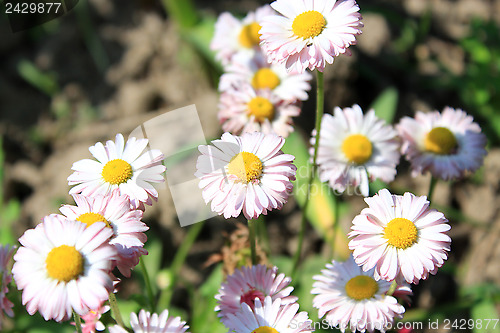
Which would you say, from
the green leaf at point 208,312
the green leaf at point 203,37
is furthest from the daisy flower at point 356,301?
the green leaf at point 203,37

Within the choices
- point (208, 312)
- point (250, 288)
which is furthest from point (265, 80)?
point (208, 312)

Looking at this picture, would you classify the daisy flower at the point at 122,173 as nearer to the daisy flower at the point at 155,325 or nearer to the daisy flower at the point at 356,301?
the daisy flower at the point at 155,325

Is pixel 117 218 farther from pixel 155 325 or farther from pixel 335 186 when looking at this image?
pixel 335 186

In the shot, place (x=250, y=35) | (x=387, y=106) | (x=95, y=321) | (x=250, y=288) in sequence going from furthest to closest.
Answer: (x=387, y=106) → (x=250, y=35) → (x=250, y=288) → (x=95, y=321)

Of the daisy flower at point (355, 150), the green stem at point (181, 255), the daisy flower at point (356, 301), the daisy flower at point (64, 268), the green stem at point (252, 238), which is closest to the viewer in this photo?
the daisy flower at point (64, 268)

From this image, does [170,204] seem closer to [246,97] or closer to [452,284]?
[246,97]

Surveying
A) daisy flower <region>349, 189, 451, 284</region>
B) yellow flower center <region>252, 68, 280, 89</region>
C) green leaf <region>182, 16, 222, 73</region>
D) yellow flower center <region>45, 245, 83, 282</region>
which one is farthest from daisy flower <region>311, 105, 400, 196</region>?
green leaf <region>182, 16, 222, 73</region>

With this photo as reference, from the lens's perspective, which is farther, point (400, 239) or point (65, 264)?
point (400, 239)
